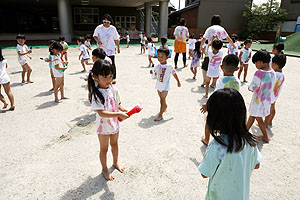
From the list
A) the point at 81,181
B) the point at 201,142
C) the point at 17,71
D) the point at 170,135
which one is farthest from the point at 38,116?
the point at 17,71

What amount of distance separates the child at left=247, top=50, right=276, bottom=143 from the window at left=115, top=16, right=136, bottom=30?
26.0m

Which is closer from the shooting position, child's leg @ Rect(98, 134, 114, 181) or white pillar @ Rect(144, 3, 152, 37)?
child's leg @ Rect(98, 134, 114, 181)

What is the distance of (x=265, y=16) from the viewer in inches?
1014

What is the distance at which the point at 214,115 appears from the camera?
1361 mm

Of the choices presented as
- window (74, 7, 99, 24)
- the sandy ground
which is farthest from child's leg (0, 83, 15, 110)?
window (74, 7, 99, 24)

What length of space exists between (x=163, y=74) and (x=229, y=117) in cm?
274

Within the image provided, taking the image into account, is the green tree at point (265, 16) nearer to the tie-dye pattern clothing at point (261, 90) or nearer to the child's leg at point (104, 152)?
the tie-dye pattern clothing at point (261, 90)

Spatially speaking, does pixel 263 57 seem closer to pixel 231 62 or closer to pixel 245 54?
pixel 231 62

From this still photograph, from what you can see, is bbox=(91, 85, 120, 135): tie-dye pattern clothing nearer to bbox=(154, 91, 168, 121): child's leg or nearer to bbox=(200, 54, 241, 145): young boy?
bbox=(200, 54, 241, 145): young boy

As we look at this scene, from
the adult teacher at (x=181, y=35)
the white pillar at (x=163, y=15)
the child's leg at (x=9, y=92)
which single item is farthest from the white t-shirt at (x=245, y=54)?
the white pillar at (x=163, y=15)

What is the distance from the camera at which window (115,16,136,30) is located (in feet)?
88.4

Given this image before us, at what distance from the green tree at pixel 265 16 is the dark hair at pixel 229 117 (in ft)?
96.1

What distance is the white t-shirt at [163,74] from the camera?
13.0 ft

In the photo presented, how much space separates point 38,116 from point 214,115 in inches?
159
